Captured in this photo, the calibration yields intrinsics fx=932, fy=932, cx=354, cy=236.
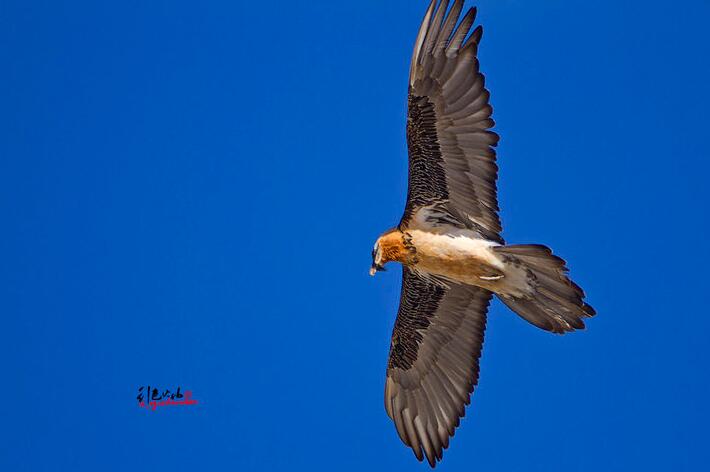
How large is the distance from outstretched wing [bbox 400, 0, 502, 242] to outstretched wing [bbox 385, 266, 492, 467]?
3.33 ft

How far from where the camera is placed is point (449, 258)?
965 cm

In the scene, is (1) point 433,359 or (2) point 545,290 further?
(1) point 433,359

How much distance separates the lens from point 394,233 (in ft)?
32.1

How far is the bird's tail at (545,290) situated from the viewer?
9.00 m

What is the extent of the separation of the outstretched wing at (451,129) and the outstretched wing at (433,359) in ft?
3.33

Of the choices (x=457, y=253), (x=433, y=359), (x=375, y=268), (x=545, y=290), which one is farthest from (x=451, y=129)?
(x=433, y=359)

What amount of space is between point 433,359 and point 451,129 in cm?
279

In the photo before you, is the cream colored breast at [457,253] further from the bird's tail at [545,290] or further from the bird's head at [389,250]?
the bird's tail at [545,290]

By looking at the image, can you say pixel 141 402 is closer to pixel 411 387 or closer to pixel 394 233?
pixel 411 387

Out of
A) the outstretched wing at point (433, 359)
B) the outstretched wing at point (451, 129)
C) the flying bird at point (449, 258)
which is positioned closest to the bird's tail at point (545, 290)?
the flying bird at point (449, 258)

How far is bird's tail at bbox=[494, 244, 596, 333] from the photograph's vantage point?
9000 mm

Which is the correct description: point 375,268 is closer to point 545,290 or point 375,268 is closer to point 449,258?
point 449,258

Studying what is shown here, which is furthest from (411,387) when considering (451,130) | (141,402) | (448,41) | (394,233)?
(141,402)

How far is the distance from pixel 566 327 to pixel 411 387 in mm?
2163
